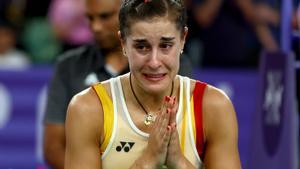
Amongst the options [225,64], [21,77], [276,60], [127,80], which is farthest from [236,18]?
[127,80]

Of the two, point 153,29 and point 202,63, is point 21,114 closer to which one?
point 202,63

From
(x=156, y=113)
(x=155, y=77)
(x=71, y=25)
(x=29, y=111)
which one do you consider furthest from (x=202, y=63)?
(x=155, y=77)

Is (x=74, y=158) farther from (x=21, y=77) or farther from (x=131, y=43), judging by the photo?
(x=21, y=77)

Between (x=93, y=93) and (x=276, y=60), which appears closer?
(x=93, y=93)

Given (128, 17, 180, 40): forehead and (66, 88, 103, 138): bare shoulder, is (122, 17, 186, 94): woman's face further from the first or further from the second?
(66, 88, 103, 138): bare shoulder

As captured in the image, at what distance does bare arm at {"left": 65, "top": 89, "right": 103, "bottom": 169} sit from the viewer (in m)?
4.21

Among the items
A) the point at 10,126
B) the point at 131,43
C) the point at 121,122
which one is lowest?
the point at 10,126

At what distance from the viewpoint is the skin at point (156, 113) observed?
4.10 meters

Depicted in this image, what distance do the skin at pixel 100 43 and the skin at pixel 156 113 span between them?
1244 millimetres

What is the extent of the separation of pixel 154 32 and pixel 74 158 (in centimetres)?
65

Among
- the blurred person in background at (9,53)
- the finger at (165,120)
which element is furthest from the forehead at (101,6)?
the blurred person in background at (9,53)

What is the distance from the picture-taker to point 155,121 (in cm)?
416

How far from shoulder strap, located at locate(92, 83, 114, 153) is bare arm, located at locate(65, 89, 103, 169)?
0.02 m

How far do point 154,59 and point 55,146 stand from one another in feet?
6.07
